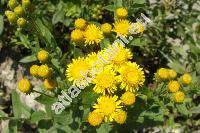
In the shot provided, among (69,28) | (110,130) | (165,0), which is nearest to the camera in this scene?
(110,130)

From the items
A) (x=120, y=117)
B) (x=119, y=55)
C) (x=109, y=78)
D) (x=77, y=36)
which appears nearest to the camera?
(x=120, y=117)

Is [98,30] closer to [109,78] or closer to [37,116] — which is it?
[109,78]

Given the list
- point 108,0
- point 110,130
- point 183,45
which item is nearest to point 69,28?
point 108,0

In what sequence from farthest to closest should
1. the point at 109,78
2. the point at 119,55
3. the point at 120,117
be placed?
the point at 119,55 < the point at 109,78 < the point at 120,117

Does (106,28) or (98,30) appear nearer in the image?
A: (106,28)

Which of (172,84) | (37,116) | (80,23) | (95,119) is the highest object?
(80,23)

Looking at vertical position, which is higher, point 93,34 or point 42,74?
point 93,34

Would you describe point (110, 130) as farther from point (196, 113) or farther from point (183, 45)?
point (183, 45)

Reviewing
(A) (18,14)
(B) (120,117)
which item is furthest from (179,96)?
(A) (18,14)
